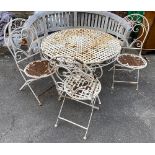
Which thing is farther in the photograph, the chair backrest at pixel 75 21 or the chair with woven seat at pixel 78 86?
the chair backrest at pixel 75 21

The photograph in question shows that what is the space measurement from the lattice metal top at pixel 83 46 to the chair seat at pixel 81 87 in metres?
0.31

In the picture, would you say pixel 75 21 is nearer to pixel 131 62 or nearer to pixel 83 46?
pixel 83 46

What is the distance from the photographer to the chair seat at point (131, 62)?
471 centimetres

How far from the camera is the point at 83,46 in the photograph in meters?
4.54

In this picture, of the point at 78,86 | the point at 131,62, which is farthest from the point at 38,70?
the point at 131,62

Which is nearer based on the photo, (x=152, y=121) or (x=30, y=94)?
(x=152, y=121)

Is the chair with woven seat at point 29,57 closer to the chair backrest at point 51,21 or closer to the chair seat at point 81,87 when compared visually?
the chair backrest at point 51,21

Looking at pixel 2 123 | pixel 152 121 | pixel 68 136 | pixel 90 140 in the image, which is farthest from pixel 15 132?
pixel 152 121

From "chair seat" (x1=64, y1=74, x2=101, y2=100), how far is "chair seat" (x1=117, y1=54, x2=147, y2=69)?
37.6 inches

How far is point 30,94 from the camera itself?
191 inches

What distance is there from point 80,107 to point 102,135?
28.8 inches

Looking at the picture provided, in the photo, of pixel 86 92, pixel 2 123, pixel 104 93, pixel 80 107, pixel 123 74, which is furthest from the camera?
pixel 123 74

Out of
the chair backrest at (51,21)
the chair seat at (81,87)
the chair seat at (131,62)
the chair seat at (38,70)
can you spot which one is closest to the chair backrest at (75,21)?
the chair backrest at (51,21)

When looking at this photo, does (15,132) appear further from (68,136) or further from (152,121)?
(152,121)
